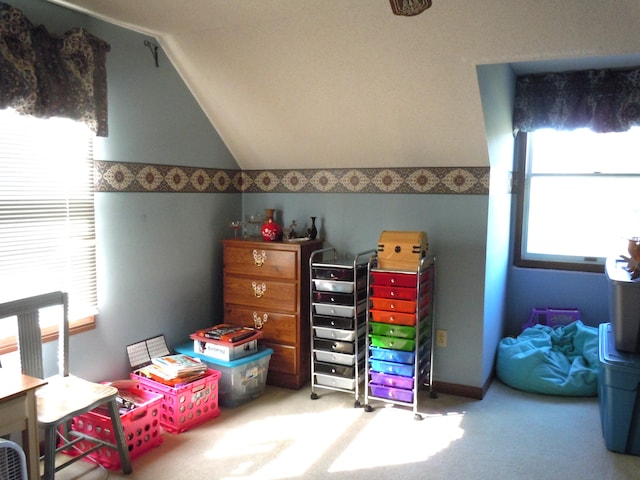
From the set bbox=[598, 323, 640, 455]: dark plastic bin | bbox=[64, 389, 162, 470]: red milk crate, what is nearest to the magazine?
bbox=[64, 389, 162, 470]: red milk crate

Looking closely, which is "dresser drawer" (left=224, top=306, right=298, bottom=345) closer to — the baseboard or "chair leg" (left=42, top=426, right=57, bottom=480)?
the baseboard

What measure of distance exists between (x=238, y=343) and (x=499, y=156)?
7.01ft

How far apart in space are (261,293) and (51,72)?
1827mm

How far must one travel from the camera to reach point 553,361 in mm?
3676

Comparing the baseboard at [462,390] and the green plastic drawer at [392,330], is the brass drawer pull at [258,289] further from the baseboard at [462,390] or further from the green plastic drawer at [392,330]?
the baseboard at [462,390]

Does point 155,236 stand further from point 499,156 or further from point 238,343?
point 499,156

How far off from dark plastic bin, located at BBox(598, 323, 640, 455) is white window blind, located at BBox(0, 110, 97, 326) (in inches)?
111

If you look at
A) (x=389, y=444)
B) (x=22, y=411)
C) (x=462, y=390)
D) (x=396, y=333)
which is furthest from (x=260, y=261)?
(x=22, y=411)

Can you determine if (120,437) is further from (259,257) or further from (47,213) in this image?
(259,257)

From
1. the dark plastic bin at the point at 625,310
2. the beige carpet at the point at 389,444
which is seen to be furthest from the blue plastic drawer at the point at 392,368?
the dark plastic bin at the point at 625,310

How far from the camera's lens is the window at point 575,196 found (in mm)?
4016

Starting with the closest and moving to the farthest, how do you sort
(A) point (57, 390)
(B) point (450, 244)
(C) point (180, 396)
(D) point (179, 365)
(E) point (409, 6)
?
(E) point (409, 6)
(A) point (57, 390)
(C) point (180, 396)
(D) point (179, 365)
(B) point (450, 244)

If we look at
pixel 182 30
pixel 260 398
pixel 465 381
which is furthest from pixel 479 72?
pixel 260 398

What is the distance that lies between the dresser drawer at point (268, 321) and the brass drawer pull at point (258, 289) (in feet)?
0.39
